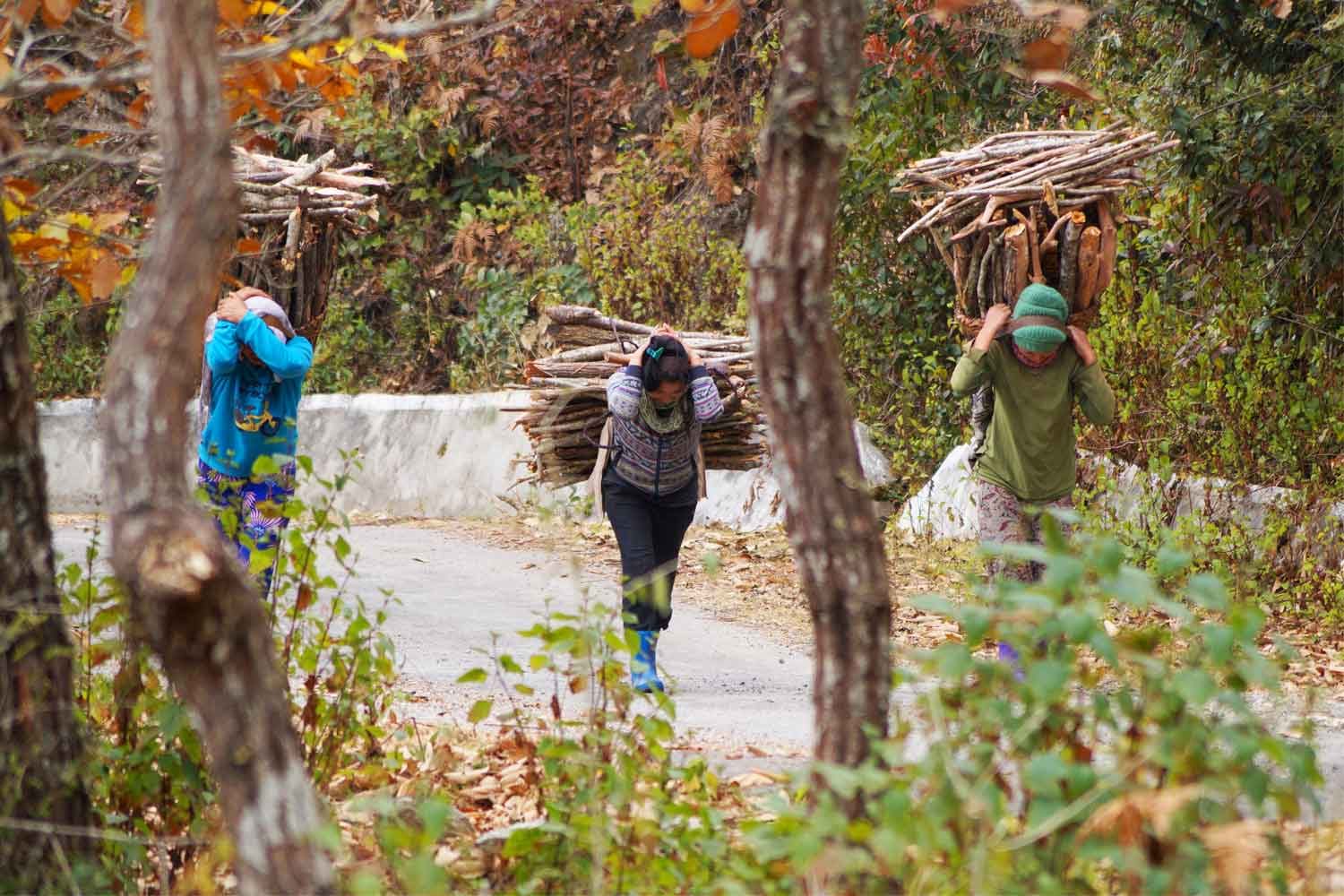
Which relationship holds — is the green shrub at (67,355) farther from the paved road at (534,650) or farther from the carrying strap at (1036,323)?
the carrying strap at (1036,323)

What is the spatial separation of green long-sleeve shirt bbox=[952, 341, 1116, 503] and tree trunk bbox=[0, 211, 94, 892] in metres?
4.20

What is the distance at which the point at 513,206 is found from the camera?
1653 centimetres

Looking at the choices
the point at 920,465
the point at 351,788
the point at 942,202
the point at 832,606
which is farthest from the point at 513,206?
the point at 832,606

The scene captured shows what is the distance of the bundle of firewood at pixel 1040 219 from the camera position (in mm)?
7023

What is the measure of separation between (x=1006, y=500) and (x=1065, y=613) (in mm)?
4203

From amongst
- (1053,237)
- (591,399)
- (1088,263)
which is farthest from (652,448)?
(1088,263)

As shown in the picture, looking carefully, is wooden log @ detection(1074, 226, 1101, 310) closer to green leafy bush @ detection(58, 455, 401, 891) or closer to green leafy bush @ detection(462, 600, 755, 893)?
green leafy bush @ detection(462, 600, 755, 893)

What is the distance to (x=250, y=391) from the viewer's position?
284 inches

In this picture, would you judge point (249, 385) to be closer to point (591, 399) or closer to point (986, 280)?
point (591, 399)

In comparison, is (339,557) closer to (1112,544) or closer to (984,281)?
(1112,544)

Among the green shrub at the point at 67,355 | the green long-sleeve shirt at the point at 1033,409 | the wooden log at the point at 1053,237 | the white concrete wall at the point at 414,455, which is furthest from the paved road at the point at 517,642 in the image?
the green shrub at the point at 67,355

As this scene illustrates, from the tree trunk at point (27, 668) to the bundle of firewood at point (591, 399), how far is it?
4.34 meters

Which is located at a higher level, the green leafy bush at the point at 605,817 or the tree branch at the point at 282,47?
the tree branch at the point at 282,47

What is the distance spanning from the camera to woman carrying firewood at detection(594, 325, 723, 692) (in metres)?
7.00
